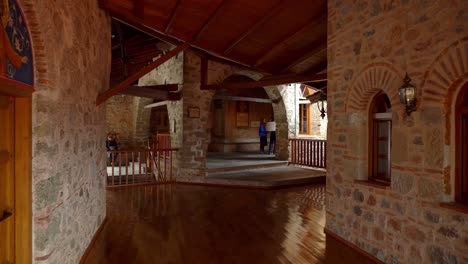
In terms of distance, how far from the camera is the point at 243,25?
516 centimetres

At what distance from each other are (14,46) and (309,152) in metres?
8.31

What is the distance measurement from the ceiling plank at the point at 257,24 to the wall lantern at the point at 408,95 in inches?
91.7

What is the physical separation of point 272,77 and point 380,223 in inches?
166

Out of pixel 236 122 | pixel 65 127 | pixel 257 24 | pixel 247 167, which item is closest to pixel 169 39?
pixel 257 24

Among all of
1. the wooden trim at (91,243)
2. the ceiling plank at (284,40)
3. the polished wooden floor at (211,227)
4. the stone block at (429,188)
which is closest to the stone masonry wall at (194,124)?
the polished wooden floor at (211,227)

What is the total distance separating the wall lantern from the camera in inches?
111

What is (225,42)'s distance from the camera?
229 inches

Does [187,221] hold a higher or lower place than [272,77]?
lower

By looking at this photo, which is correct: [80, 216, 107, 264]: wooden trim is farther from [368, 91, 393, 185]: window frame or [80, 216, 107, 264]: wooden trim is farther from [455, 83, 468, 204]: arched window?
[455, 83, 468, 204]: arched window

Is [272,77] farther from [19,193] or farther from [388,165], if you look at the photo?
[19,193]

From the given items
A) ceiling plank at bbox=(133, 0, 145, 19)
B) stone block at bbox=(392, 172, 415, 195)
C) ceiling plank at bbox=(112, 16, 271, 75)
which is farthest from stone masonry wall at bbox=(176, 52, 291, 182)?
stone block at bbox=(392, 172, 415, 195)

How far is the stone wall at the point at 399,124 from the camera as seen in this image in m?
2.57

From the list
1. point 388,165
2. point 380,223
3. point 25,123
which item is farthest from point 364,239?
point 25,123

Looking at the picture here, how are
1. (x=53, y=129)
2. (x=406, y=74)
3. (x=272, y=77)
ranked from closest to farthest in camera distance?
(x=53, y=129) → (x=406, y=74) → (x=272, y=77)
